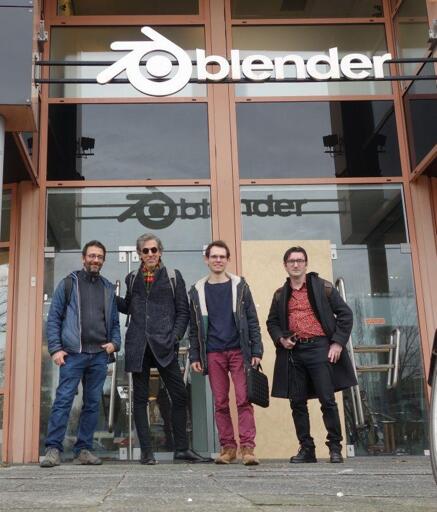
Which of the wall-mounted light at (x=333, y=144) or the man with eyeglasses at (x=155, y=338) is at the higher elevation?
the wall-mounted light at (x=333, y=144)

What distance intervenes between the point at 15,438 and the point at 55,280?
1468 millimetres

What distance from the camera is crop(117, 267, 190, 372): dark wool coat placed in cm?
535

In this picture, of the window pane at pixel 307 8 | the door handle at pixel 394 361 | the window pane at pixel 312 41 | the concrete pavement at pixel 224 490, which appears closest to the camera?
the concrete pavement at pixel 224 490

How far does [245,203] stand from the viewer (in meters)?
7.03

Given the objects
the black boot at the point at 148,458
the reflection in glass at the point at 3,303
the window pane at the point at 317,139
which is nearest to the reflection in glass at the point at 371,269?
the window pane at the point at 317,139

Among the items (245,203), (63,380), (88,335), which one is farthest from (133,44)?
(63,380)

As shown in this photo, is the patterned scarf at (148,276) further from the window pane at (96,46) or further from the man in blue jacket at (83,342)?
the window pane at (96,46)

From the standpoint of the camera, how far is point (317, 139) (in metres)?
7.30

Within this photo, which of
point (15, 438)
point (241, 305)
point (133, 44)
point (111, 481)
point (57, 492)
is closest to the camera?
point (57, 492)

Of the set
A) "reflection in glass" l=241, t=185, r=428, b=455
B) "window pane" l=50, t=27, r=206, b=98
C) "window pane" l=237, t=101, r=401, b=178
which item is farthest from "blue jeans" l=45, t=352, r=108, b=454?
"window pane" l=50, t=27, r=206, b=98

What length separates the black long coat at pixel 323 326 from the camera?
17.5 feet

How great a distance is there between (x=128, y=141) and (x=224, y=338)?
2.75 m

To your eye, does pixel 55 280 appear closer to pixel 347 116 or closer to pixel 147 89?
pixel 147 89

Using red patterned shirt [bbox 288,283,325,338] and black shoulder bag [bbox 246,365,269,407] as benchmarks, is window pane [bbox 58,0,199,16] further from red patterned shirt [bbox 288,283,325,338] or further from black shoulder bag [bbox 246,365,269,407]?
black shoulder bag [bbox 246,365,269,407]
